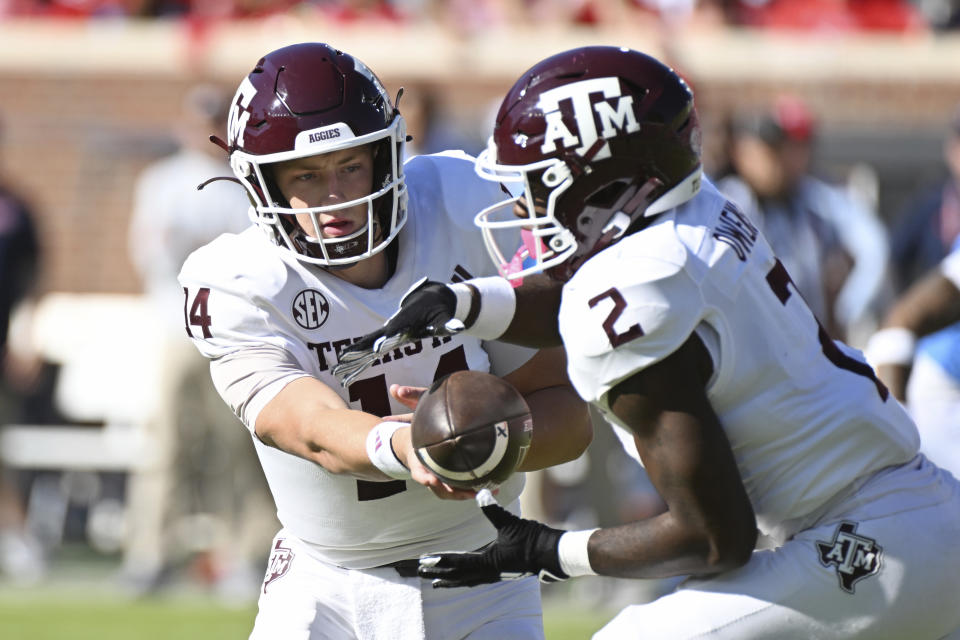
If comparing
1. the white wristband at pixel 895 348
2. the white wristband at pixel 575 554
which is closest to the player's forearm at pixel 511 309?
the white wristband at pixel 575 554

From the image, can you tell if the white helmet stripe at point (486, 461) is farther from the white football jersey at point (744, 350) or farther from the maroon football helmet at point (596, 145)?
the maroon football helmet at point (596, 145)

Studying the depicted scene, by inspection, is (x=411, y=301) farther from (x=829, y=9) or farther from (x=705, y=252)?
(x=829, y=9)

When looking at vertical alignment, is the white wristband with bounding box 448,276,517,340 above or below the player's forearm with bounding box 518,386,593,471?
above

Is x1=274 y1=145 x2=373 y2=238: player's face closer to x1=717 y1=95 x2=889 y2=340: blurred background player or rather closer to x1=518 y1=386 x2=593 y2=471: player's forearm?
x1=518 y1=386 x2=593 y2=471: player's forearm

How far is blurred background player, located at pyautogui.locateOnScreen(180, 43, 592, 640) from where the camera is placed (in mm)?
3170

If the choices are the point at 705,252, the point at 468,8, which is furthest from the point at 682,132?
the point at 468,8

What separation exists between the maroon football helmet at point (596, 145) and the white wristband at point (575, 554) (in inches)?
21.5

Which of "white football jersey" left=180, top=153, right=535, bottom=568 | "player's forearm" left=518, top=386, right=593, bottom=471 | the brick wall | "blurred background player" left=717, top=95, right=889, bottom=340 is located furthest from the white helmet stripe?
the brick wall

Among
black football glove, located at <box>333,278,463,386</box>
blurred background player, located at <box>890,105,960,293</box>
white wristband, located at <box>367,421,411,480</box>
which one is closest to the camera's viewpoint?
white wristband, located at <box>367,421,411,480</box>

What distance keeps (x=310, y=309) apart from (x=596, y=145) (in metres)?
0.83

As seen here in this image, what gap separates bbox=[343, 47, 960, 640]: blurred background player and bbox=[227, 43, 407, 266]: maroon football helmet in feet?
1.61

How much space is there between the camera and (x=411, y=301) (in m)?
2.94

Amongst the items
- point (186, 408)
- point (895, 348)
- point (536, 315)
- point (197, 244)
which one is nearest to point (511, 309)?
point (536, 315)

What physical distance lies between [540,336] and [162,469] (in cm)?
450
